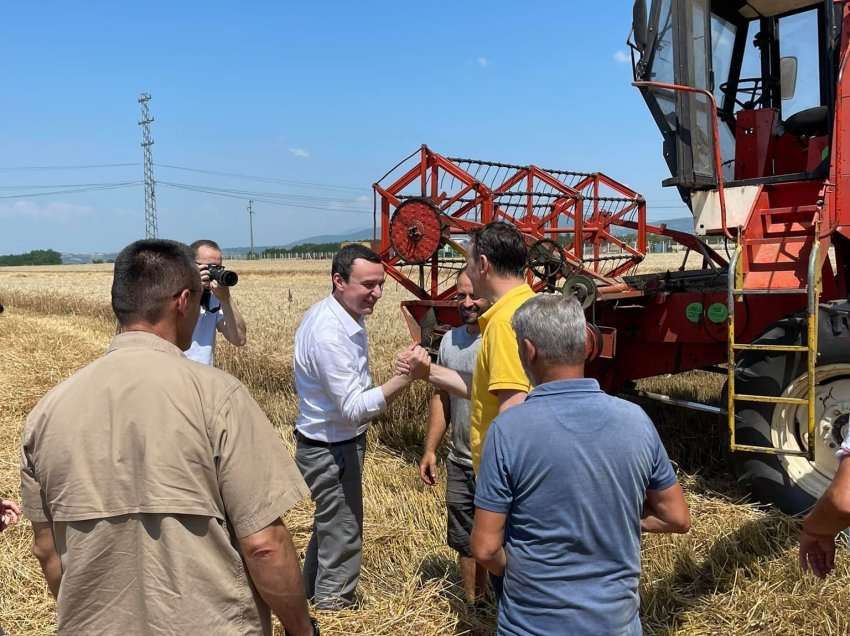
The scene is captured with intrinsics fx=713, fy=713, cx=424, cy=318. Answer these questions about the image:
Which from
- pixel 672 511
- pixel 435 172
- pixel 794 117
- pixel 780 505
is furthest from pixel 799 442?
pixel 435 172

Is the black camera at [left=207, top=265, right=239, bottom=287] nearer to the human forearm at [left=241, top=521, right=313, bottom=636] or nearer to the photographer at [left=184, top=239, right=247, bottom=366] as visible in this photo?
the photographer at [left=184, top=239, right=247, bottom=366]

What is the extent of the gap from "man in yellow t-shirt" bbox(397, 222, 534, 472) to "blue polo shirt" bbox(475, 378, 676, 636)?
1.45 feet

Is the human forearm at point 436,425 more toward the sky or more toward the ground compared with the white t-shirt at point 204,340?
more toward the ground

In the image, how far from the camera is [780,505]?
394 cm

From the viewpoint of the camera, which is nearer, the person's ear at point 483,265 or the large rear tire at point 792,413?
the person's ear at point 483,265

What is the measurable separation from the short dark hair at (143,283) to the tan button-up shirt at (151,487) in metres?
0.06

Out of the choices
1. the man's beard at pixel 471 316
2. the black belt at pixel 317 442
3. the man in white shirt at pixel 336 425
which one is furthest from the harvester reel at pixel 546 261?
the black belt at pixel 317 442

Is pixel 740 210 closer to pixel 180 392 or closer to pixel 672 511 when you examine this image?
pixel 672 511

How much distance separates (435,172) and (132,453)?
191 inches

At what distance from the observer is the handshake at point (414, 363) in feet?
9.11

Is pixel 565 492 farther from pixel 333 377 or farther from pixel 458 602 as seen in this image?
pixel 458 602

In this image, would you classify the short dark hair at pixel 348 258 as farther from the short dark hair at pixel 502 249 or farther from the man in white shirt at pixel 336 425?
the short dark hair at pixel 502 249

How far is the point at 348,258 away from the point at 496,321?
3.19 feet

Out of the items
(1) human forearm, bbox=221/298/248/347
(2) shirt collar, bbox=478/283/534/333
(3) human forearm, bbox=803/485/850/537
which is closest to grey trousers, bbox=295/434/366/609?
(2) shirt collar, bbox=478/283/534/333
